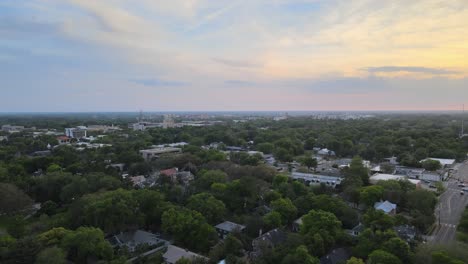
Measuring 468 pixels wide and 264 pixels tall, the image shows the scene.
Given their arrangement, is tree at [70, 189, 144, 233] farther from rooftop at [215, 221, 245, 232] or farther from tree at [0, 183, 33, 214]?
tree at [0, 183, 33, 214]

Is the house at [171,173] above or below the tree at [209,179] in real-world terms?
below

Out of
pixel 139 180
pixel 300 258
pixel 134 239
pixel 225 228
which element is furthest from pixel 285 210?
pixel 139 180

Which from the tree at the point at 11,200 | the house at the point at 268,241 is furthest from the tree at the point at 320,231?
the tree at the point at 11,200

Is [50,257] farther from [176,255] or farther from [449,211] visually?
[449,211]

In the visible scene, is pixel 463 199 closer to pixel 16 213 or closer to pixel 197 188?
pixel 197 188

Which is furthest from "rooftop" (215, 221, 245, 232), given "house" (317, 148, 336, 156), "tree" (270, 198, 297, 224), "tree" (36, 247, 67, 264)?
"house" (317, 148, 336, 156)

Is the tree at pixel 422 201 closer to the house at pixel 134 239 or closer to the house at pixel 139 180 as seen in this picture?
the house at pixel 134 239

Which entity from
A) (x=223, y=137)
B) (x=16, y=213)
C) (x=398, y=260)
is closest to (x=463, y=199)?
(x=398, y=260)
